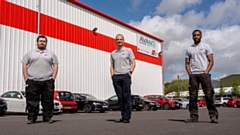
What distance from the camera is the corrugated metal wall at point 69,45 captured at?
1955cm

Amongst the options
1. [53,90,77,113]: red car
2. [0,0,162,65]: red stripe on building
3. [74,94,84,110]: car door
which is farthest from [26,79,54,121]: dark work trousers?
[0,0,162,65]: red stripe on building

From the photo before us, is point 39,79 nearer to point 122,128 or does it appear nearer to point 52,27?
point 122,128

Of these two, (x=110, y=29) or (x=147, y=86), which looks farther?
(x=147, y=86)

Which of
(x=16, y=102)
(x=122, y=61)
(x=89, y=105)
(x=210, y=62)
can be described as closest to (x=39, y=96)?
(x=122, y=61)

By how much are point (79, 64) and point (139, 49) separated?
11938 millimetres

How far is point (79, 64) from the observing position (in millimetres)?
25703

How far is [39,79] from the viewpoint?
6.33m

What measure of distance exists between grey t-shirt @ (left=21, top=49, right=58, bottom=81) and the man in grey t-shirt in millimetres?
2942

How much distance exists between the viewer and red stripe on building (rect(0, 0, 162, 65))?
19.8m

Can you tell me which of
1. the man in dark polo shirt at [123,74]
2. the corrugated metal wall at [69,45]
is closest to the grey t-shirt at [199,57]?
the man in dark polo shirt at [123,74]

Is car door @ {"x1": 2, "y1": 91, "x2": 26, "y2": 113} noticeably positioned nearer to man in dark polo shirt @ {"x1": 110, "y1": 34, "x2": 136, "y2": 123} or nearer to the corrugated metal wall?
the corrugated metal wall

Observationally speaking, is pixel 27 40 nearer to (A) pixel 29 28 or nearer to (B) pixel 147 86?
(A) pixel 29 28

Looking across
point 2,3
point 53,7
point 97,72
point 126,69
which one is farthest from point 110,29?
point 126,69

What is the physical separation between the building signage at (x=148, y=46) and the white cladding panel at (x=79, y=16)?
3.02m
